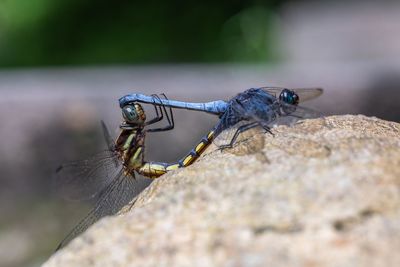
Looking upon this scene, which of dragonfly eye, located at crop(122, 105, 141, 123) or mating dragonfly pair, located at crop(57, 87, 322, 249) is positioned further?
dragonfly eye, located at crop(122, 105, 141, 123)

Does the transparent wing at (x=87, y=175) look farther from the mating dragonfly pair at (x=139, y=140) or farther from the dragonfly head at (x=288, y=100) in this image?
the dragonfly head at (x=288, y=100)

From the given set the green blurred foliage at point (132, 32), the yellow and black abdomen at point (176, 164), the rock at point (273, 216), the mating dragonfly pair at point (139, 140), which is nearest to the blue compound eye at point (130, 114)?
the mating dragonfly pair at point (139, 140)

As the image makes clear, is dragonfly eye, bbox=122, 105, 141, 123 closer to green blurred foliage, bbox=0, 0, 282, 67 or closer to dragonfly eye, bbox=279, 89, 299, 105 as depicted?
dragonfly eye, bbox=279, 89, 299, 105

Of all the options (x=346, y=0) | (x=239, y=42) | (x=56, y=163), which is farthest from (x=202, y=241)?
(x=346, y=0)

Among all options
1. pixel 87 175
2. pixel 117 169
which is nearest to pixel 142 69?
pixel 87 175

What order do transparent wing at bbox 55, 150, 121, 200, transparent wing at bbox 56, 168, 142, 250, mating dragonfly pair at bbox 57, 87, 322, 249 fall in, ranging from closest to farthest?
mating dragonfly pair at bbox 57, 87, 322, 249 < transparent wing at bbox 56, 168, 142, 250 < transparent wing at bbox 55, 150, 121, 200

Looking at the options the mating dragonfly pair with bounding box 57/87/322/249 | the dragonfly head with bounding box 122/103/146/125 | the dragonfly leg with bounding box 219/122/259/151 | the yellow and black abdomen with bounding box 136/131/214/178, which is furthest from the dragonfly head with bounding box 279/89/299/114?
the dragonfly head with bounding box 122/103/146/125

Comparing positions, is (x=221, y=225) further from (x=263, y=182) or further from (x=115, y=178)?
(x=115, y=178)
